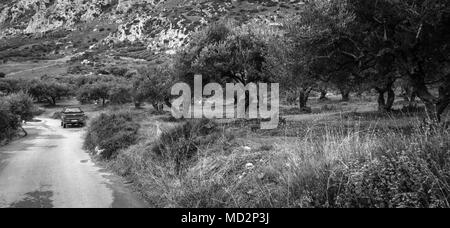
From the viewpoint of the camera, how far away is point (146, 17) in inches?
6117

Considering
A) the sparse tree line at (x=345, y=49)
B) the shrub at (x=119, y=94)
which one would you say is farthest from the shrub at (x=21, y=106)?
the shrub at (x=119, y=94)

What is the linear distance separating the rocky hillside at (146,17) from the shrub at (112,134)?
6945cm

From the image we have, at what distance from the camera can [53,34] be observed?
7072 inches

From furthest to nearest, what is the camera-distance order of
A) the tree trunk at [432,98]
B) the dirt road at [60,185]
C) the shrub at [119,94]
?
the shrub at [119,94], the tree trunk at [432,98], the dirt road at [60,185]

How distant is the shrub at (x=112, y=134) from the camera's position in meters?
→ 19.9

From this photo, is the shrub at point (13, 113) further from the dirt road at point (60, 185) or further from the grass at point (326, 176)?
the grass at point (326, 176)

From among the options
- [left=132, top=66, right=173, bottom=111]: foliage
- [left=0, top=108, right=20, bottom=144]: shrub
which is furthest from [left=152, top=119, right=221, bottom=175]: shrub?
[left=132, top=66, right=173, bottom=111]: foliage

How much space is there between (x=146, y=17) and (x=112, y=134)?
459ft

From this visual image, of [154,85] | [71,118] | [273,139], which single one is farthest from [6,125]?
[273,139]

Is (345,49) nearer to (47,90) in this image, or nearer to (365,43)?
(365,43)

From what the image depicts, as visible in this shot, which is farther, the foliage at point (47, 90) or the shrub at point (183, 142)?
the foliage at point (47, 90)
